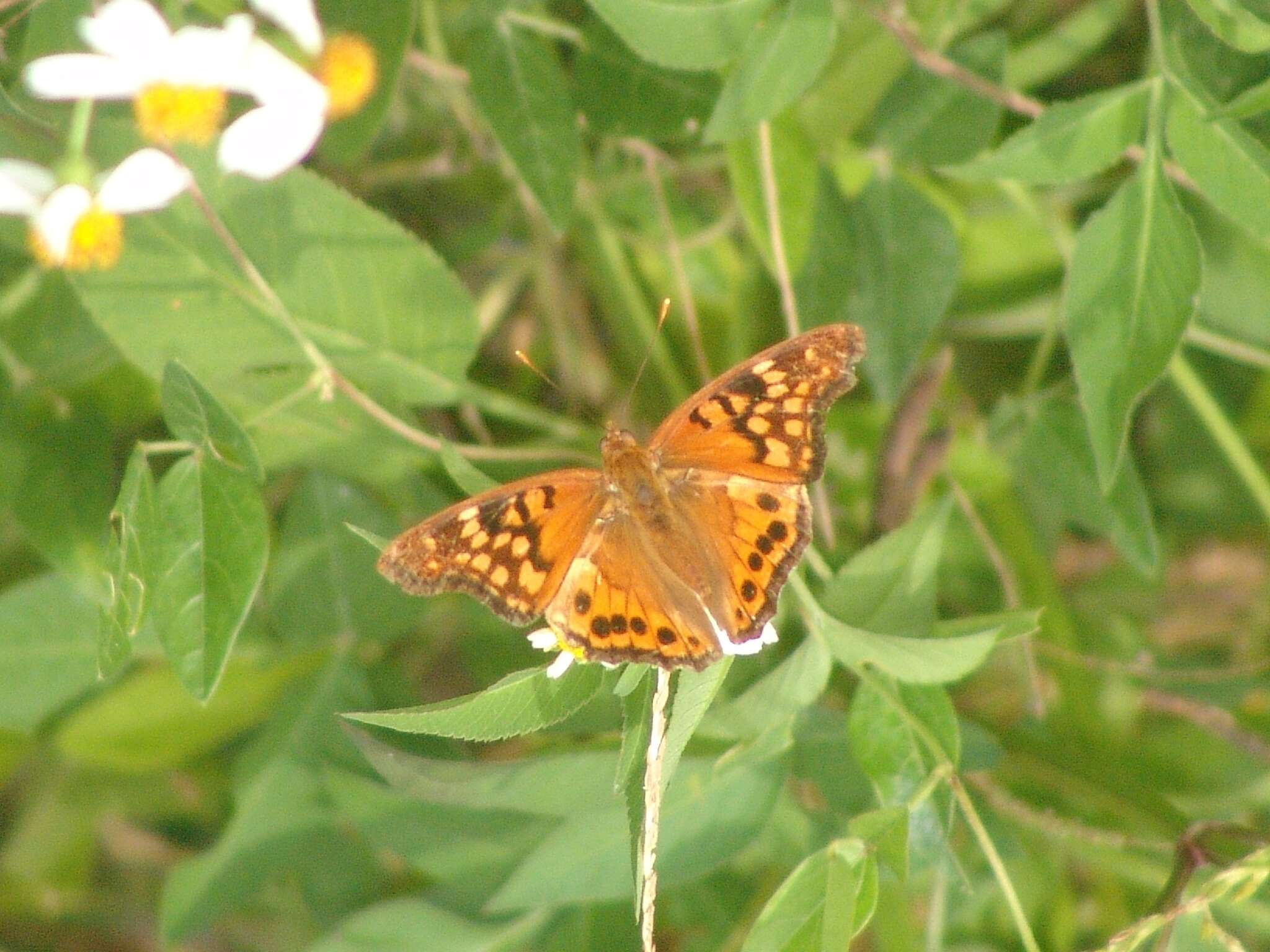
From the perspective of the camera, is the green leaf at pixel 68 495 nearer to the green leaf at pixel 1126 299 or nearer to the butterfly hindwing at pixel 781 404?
the butterfly hindwing at pixel 781 404

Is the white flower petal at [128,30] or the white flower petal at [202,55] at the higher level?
the white flower petal at [128,30]

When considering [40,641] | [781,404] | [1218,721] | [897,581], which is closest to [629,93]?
[781,404]

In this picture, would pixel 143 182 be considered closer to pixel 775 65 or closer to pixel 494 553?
pixel 494 553

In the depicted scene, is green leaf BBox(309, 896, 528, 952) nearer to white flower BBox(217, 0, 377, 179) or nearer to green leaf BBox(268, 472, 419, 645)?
green leaf BBox(268, 472, 419, 645)

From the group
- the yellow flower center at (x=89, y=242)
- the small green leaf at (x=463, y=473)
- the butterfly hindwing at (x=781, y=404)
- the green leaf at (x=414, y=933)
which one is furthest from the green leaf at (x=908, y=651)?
the yellow flower center at (x=89, y=242)

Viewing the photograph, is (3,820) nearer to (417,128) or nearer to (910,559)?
(417,128)

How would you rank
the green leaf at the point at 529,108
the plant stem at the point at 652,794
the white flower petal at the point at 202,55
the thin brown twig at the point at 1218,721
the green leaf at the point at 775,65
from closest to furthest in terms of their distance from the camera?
the plant stem at the point at 652,794, the white flower petal at the point at 202,55, the green leaf at the point at 775,65, the green leaf at the point at 529,108, the thin brown twig at the point at 1218,721
